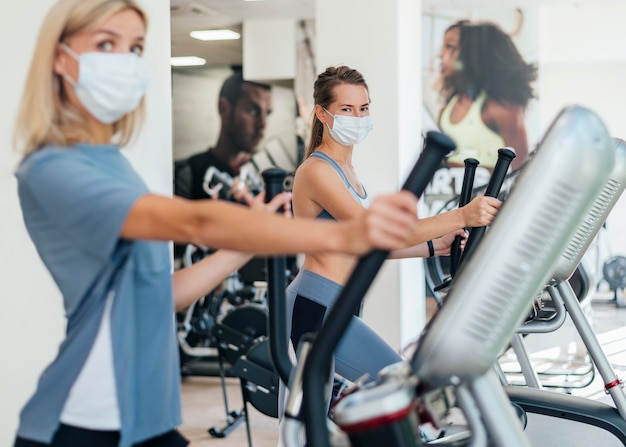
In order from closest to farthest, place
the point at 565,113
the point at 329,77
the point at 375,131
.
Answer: the point at 565,113 < the point at 329,77 < the point at 375,131

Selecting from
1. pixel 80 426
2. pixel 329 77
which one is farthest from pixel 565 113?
pixel 329 77

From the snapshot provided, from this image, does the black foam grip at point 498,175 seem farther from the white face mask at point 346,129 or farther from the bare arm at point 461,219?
the white face mask at point 346,129

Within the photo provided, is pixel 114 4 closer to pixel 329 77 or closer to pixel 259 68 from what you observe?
pixel 329 77

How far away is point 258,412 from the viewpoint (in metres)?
5.64

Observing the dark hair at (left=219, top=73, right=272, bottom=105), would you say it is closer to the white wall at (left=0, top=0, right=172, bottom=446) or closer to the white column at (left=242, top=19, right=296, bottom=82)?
the white column at (left=242, top=19, right=296, bottom=82)

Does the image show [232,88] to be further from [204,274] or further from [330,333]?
[330,333]

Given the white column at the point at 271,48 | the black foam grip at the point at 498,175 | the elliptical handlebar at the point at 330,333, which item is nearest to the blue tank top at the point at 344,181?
the black foam grip at the point at 498,175

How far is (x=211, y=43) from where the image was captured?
9.07 m

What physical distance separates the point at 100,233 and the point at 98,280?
9 cm

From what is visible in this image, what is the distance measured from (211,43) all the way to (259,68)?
705mm

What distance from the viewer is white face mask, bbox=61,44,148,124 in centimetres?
129

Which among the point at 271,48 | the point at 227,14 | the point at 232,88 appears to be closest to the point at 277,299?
the point at 227,14

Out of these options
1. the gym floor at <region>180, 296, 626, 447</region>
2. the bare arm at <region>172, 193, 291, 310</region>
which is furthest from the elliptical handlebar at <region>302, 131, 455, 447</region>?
the gym floor at <region>180, 296, 626, 447</region>

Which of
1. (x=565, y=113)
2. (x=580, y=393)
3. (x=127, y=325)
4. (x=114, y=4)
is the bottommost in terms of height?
(x=580, y=393)
